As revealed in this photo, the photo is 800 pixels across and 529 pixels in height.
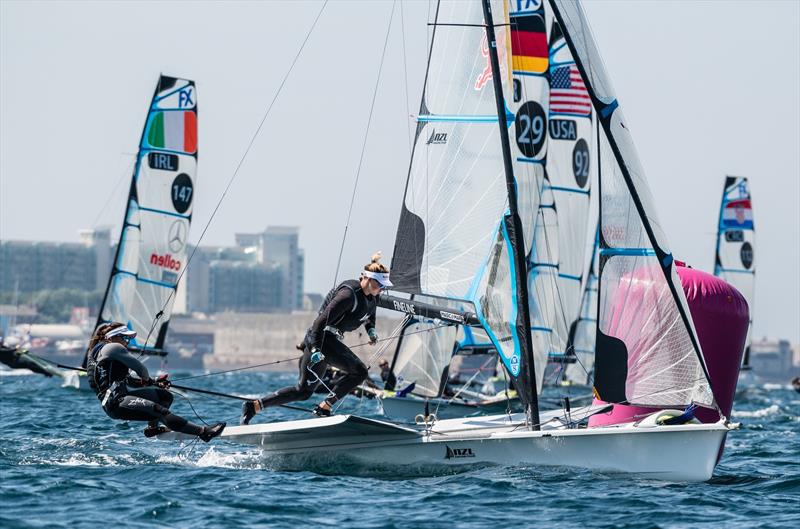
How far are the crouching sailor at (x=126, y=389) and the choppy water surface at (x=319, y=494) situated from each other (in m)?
0.50

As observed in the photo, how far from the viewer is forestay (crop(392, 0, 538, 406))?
15305 millimetres

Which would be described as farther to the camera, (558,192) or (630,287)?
(558,192)

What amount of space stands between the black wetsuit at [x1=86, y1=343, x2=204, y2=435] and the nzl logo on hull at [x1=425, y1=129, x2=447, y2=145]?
15.1 feet

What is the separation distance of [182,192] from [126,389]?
19037 millimetres

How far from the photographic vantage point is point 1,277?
180 m

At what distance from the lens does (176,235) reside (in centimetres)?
3278

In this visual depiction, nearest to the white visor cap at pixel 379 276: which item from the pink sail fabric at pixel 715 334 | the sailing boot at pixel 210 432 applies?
the sailing boot at pixel 210 432

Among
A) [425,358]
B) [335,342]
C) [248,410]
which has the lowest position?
[425,358]

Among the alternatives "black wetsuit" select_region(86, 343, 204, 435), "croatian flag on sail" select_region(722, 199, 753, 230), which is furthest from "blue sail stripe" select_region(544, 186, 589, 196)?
"black wetsuit" select_region(86, 343, 204, 435)

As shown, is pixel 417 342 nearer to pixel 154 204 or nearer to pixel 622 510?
pixel 154 204

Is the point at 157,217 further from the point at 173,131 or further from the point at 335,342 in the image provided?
the point at 335,342

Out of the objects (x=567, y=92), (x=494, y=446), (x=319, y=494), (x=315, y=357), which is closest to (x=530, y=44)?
(x=567, y=92)

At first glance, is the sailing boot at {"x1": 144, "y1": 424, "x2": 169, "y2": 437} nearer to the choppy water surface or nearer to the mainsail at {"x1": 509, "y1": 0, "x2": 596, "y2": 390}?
the choppy water surface

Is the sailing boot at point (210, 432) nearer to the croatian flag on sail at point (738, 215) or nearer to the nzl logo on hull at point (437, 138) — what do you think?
the nzl logo on hull at point (437, 138)
